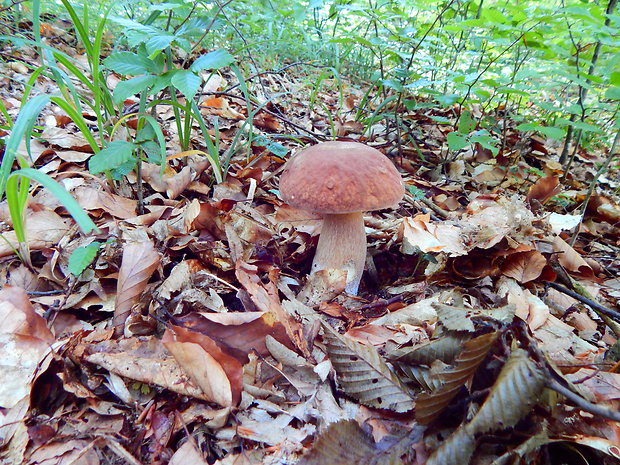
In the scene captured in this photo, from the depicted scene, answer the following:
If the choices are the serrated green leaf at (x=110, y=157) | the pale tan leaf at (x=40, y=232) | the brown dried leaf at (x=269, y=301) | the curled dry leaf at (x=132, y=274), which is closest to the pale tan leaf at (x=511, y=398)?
the brown dried leaf at (x=269, y=301)

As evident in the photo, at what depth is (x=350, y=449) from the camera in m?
0.91

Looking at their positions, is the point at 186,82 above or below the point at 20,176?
above

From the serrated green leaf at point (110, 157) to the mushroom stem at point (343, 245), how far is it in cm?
105

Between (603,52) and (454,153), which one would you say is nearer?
(603,52)

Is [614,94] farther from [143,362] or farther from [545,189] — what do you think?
[143,362]

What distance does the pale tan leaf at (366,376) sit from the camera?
1061mm

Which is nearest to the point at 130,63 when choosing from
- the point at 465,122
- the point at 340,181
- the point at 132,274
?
the point at 132,274

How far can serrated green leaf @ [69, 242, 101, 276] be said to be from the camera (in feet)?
4.44

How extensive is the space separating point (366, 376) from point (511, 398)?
1.42ft

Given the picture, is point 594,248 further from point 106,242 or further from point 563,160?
point 106,242

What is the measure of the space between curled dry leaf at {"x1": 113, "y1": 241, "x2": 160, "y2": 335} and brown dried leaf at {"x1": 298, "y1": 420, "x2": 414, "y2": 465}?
0.90m

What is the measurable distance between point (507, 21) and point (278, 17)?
277 centimetres

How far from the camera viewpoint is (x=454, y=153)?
3.35 m

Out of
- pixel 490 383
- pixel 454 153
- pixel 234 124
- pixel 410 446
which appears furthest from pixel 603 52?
pixel 410 446
